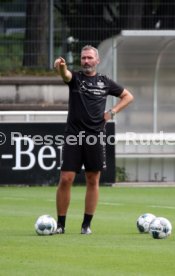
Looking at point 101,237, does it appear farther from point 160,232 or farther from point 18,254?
point 18,254

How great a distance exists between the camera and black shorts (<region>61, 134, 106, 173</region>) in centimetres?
1215

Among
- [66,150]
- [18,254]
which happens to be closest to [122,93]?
[66,150]

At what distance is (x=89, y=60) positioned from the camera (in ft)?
39.2

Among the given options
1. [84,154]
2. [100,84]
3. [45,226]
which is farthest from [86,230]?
[100,84]

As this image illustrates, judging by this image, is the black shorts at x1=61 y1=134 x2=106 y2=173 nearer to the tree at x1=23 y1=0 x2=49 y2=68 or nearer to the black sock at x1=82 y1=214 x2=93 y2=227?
the black sock at x1=82 y1=214 x2=93 y2=227

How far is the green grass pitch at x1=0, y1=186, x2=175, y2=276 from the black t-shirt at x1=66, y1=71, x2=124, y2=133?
1225 millimetres

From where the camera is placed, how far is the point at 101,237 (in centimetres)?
1174

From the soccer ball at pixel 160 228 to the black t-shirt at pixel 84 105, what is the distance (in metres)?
1.33

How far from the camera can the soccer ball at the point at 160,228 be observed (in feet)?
37.6

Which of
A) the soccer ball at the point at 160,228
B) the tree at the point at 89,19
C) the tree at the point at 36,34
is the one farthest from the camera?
the tree at the point at 89,19

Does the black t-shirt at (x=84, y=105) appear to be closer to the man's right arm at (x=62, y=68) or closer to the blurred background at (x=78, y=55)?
the man's right arm at (x=62, y=68)

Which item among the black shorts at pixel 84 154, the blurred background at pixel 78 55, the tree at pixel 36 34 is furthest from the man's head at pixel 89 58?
the tree at pixel 36 34

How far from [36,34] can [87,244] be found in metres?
13.2

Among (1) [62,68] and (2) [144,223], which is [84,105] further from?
(2) [144,223]
